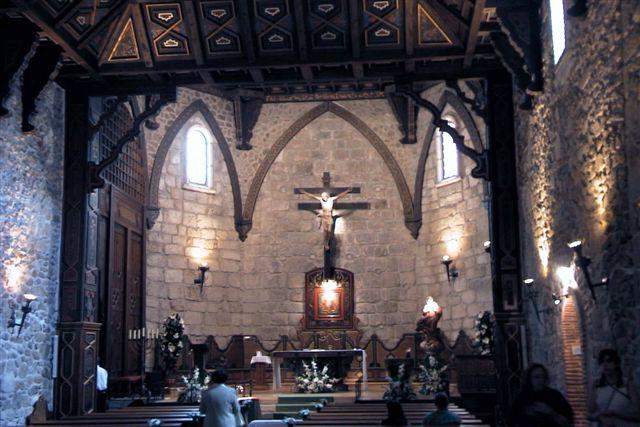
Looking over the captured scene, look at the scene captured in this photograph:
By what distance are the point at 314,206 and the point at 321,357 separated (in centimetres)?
477

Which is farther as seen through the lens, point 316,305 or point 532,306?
point 316,305

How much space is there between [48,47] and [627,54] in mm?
10380

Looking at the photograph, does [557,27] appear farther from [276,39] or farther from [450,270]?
[450,270]

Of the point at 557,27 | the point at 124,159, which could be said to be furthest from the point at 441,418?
the point at 124,159

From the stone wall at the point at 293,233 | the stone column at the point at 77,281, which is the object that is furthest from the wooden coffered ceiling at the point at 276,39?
the stone wall at the point at 293,233

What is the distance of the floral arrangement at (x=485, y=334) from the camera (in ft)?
59.6

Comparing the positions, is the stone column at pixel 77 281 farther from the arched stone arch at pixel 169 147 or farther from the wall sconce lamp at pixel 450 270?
the wall sconce lamp at pixel 450 270

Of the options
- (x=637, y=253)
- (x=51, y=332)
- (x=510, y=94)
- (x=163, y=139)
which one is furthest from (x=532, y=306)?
(x=163, y=139)

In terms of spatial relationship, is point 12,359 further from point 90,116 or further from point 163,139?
point 163,139

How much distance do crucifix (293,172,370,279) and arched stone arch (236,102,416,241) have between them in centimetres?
119

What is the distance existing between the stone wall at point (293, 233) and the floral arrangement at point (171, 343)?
Answer: 1823 millimetres

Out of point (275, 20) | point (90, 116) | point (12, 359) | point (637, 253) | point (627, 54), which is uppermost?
point (275, 20)

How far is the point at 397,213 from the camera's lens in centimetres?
2442

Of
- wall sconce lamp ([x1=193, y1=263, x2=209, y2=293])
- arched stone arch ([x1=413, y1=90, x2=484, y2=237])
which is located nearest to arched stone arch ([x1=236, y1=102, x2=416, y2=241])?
arched stone arch ([x1=413, y1=90, x2=484, y2=237])
